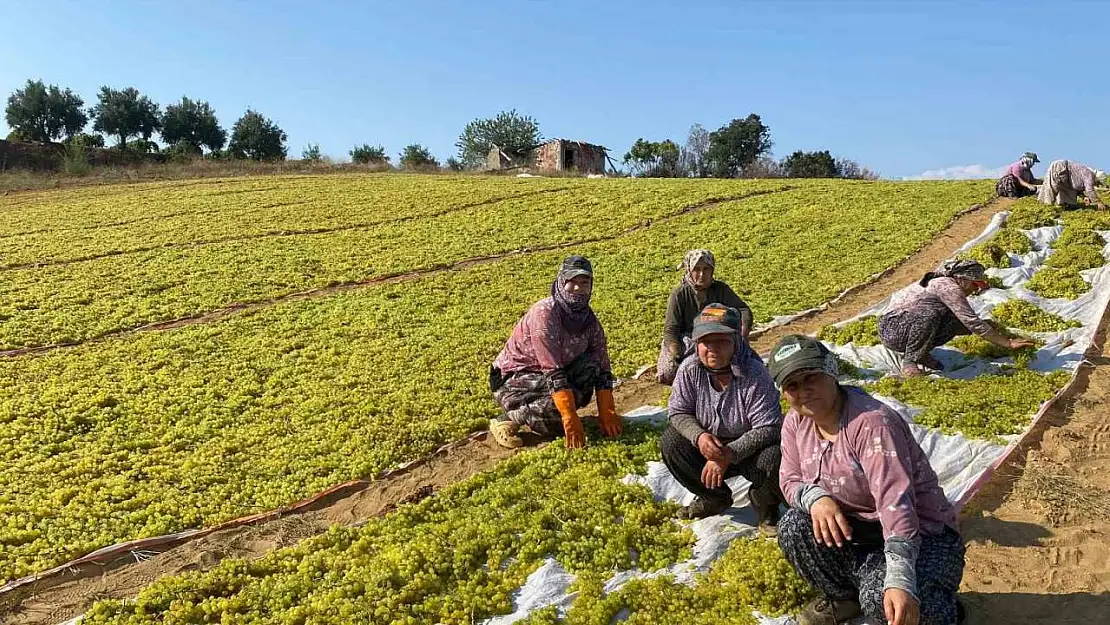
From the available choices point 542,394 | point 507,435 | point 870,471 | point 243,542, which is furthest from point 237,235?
point 870,471

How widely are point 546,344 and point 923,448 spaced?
10.9ft

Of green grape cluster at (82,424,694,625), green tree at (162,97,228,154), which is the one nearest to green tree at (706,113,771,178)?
green tree at (162,97,228,154)

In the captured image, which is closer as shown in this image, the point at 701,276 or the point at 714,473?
the point at 714,473

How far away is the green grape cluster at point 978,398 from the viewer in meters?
5.86

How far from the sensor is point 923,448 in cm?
575

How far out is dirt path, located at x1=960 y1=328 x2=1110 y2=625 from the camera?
3.88m

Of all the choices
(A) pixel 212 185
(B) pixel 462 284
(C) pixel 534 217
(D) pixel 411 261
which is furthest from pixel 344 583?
(A) pixel 212 185

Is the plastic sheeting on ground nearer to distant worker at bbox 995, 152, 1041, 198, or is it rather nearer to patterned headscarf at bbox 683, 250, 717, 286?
patterned headscarf at bbox 683, 250, 717, 286

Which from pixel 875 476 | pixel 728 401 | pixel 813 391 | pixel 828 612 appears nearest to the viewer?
pixel 875 476

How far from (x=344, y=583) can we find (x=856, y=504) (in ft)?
10.6

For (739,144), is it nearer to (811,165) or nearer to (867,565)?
(811,165)

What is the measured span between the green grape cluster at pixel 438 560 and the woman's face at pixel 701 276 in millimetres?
2247

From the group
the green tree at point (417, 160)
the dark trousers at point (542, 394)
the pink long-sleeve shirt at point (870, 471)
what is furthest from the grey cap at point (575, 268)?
the green tree at point (417, 160)

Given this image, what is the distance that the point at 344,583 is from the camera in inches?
179
